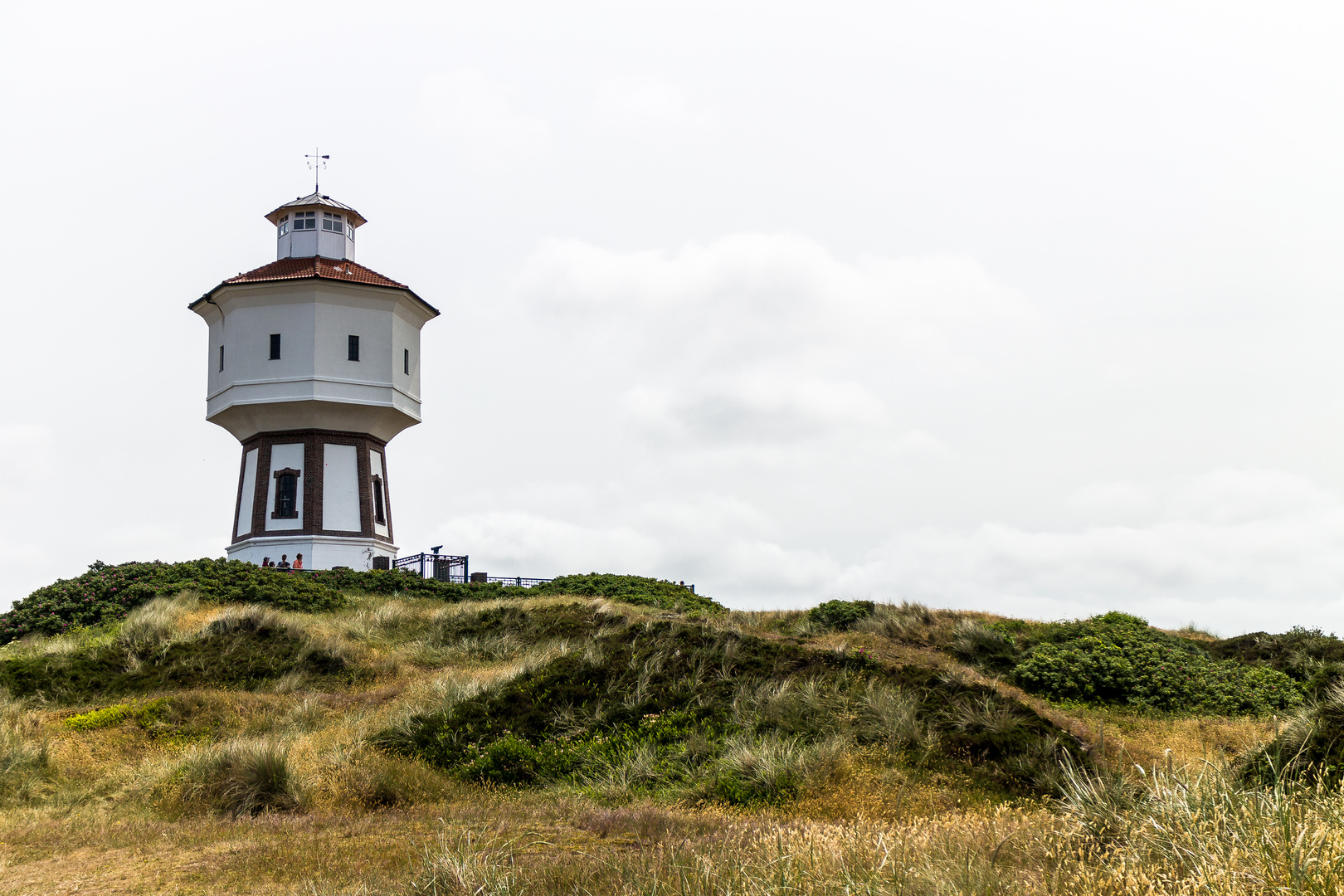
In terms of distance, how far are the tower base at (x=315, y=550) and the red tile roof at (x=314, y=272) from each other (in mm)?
9337

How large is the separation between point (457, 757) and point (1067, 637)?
42.0 feet

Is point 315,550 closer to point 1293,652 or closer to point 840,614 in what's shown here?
point 840,614

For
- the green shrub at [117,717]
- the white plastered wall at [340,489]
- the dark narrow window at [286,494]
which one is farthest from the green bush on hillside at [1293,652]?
the dark narrow window at [286,494]

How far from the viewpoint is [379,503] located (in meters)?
40.8

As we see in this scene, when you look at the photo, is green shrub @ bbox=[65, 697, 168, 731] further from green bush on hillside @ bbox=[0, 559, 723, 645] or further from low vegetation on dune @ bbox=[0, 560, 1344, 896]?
green bush on hillside @ bbox=[0, 559, 723, 645]

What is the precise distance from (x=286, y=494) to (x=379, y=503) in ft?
11.4

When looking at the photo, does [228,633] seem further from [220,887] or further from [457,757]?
[220,887]

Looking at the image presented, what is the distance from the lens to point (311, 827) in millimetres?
10047

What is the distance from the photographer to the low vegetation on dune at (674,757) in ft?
22.2

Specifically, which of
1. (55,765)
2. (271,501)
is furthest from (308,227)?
(55,765)

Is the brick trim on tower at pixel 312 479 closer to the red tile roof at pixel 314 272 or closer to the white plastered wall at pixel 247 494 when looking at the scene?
the white plastered wall at pixel 247 494

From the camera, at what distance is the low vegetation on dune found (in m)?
6.77

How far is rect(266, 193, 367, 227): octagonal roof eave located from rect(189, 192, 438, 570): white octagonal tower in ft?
9.97

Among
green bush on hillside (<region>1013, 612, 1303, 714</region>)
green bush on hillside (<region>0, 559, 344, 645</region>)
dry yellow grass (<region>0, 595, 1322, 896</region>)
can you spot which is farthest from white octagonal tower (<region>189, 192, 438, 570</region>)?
green bush on hillside (<region>1013, 612, 1303, 714</region>)
